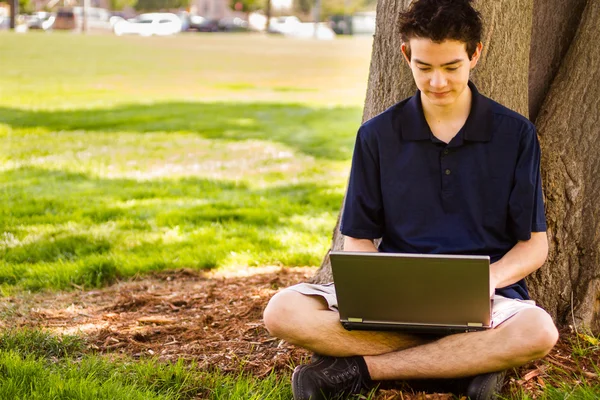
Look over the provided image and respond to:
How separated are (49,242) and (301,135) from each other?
21.9 ft

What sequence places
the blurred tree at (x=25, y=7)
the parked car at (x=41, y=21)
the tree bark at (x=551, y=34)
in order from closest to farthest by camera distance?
the tree bark at (x=551, y=34), the parked car at (x=41, y=21), the blurred tree at (x=25, y=7)

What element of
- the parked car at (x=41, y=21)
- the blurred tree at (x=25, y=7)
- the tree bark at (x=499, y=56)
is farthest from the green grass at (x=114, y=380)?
the blurred tree at (x=25, y=7)

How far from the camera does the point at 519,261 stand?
342 centimetres

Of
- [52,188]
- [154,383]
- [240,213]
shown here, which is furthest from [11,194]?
[154,383]

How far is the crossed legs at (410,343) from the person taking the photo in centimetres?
320

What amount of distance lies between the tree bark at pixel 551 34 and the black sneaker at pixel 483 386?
1.59 metres

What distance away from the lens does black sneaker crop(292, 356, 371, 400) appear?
3322 mm

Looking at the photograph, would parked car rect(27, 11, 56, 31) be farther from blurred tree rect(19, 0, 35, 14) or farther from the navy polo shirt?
the navy polo shirt

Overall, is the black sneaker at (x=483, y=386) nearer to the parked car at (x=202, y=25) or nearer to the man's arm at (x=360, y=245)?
the man's arm at (x=360, y=245)

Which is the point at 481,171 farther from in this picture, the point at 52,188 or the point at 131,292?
the point at 52,188

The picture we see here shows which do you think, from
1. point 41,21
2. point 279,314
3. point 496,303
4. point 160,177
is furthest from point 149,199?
point 41,21

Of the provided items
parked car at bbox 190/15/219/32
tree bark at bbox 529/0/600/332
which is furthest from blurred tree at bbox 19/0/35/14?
tree bark at bbox 529/0/600/332

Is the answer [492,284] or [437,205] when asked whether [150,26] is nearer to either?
[437,205]

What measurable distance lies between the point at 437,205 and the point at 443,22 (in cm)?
76
